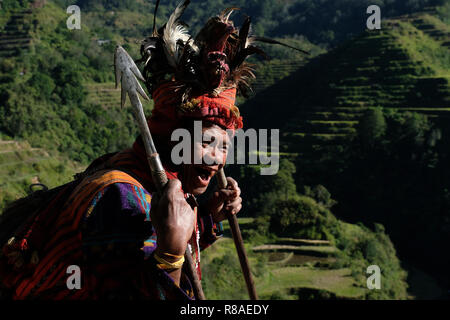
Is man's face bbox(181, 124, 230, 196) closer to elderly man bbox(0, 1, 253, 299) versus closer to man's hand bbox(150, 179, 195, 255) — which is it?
elderly man bbox(0, 1, 253, 299)

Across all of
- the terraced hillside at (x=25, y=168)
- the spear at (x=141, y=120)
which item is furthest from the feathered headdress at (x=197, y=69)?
the terraced hillside at (x=25, y=168)

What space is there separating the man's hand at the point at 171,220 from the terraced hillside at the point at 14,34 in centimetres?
4951

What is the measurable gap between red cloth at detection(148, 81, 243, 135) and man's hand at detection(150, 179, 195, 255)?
14.0 inches

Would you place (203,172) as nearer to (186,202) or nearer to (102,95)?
(186,202)

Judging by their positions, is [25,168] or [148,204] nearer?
[148,204]

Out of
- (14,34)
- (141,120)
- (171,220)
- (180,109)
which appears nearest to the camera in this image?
(171,220)

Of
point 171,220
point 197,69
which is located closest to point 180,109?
→ point 197,69

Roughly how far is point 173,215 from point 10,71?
4305cm

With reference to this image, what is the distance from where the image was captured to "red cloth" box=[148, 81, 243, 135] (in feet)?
5.67

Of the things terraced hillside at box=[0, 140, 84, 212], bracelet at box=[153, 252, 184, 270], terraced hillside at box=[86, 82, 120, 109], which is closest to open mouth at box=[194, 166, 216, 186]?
bracelet at box=[153, 252, 184, 270]

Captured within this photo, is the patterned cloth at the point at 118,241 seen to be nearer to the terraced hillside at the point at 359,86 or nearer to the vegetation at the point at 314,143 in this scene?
the vegetation at the point at 314,143

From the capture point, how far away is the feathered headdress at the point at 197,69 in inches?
68.7

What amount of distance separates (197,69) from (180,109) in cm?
16

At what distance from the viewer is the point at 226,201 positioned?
6.98 ft
